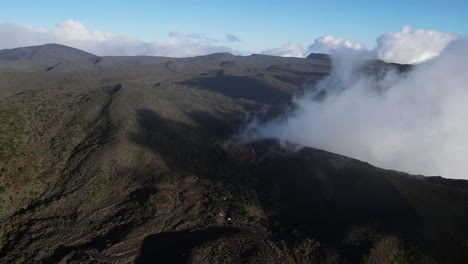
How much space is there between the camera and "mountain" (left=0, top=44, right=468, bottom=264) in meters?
49.2

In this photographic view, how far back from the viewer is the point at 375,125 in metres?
94.8

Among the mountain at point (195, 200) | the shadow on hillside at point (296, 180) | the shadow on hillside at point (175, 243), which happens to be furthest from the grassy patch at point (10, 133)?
the shadow on hillside at point (175, 243)

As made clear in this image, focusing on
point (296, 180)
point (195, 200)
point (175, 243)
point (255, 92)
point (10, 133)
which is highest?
point (10, 133)

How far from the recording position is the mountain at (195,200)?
49188 millimetres

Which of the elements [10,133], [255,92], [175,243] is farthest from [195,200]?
[255,92]

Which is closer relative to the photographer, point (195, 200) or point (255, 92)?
point (195, 200)

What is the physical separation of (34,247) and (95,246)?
756 centimetres

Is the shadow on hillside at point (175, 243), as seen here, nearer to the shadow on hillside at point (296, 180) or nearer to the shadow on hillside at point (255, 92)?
the shadow on hillside at point (296, 180)

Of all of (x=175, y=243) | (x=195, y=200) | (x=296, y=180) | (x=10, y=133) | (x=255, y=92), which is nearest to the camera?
(x=175, y=243)

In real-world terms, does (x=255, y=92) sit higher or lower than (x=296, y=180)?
higher

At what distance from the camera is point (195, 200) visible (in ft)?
201

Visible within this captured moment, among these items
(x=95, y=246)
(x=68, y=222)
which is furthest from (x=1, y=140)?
(x=95, y=246)

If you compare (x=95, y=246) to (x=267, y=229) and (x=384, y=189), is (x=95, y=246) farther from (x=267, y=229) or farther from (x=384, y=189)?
(x=384, y=189)

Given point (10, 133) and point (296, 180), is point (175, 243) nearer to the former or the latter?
point (296, 180)
